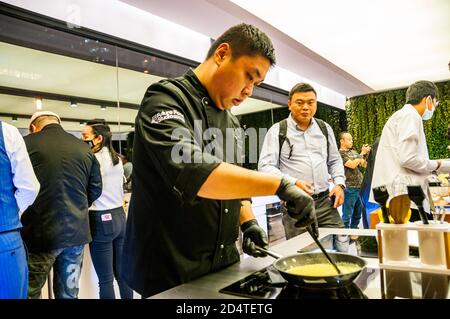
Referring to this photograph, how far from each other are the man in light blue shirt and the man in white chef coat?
12.2 inches

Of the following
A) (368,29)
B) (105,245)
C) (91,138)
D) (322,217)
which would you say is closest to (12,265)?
(105,245)

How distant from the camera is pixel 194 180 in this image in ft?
2.89

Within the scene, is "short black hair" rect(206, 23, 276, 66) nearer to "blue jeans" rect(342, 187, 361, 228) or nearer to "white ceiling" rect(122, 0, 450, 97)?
"white ceiling" rect(122, 0, 450, 97)

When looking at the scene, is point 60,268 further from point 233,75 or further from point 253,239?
point 233,75

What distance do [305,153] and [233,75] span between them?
4.58 feet

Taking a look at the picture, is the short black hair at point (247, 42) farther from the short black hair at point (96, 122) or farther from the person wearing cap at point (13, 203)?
the short black hair at point (96, 122)

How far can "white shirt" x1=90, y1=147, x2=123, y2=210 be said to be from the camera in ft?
8.99

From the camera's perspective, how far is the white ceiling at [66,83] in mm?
2408

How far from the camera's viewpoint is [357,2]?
116 inches

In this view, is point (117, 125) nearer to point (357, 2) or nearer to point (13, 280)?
point (13, 280)

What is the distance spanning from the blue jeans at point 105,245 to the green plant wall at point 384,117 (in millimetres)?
5574

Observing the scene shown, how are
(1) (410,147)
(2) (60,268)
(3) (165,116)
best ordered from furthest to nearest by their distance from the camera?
(2) (60,268), (1) (410,147), (3) (165,116)

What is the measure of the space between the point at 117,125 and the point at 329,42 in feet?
7.86

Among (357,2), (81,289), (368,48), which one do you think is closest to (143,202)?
(81,289)
